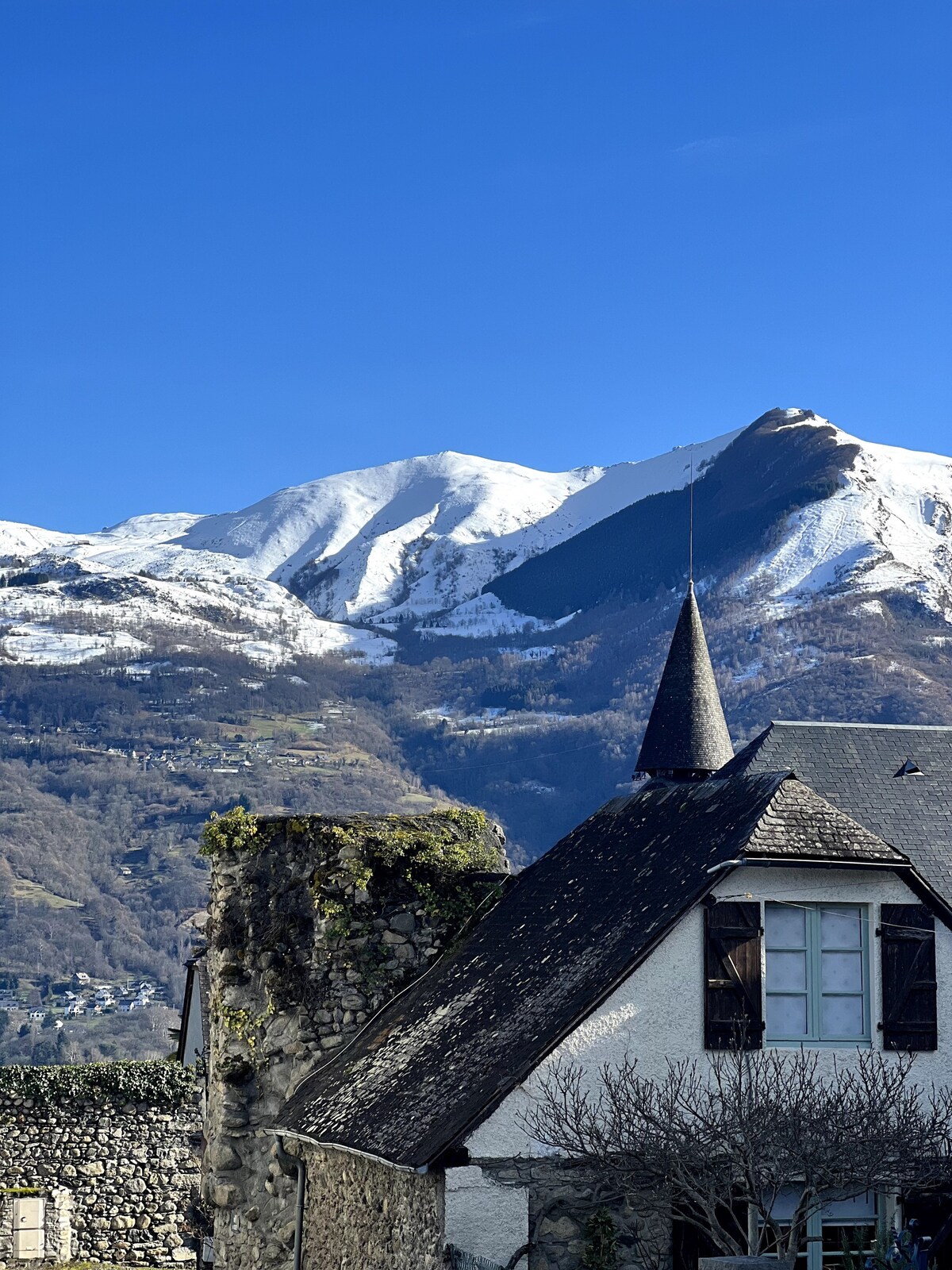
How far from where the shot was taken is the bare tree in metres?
12.8

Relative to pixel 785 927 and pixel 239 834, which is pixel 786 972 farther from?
pixel 239 834

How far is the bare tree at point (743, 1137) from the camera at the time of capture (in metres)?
12.8

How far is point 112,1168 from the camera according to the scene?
2842 centimetres

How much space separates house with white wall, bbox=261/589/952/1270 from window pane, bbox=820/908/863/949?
0.01 meters

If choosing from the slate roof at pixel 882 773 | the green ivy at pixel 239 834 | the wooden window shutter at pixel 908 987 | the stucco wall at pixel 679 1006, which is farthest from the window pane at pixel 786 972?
the slate roof at pixel 882 773

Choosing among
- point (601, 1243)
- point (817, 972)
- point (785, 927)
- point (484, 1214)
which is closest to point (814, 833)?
point (785, 927)

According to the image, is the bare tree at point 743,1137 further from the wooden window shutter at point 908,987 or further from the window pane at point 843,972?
the window pane at point 843,972

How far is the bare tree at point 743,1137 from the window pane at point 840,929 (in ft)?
2.92

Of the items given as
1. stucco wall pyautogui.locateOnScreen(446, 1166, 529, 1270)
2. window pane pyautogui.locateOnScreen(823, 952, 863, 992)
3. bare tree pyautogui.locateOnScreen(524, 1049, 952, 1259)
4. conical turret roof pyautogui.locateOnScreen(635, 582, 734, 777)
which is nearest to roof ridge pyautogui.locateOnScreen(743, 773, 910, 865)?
window pane pyautogui.locateOnScreen(823, 952, 863, 992)

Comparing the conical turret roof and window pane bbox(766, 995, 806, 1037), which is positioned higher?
the conical turret roof

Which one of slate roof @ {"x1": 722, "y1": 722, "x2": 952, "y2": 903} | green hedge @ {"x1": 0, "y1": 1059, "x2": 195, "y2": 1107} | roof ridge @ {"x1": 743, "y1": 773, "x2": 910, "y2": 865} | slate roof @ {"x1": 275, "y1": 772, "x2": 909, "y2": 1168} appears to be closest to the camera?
slate roof @ {"x1": 275, "y1": 772, "x2": 909, "y2": 1168}

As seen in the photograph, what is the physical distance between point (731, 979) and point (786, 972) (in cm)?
68

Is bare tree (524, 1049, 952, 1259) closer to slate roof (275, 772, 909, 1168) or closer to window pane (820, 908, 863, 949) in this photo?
slate roof (275, 772, 909, 1168)

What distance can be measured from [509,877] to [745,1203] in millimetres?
4769
